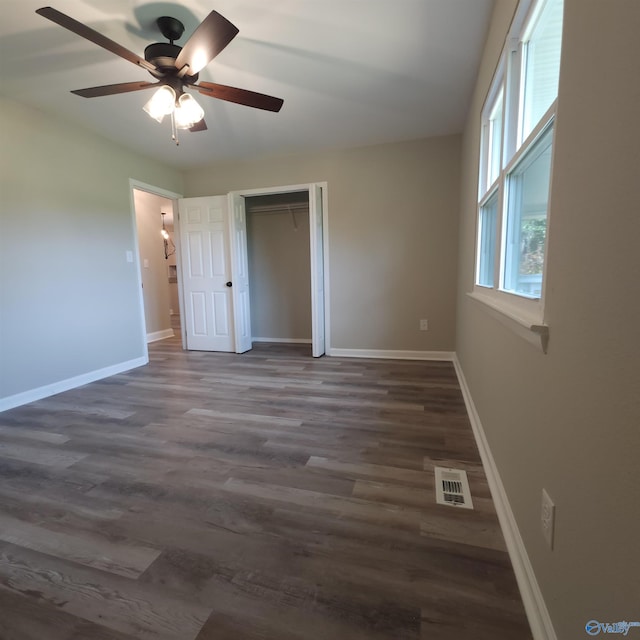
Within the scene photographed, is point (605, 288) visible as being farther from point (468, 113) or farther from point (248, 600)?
point (468, 113)

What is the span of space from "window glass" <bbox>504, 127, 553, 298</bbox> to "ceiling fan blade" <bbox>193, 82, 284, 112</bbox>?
1.51m

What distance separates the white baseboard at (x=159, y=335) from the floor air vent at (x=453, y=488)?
16.5ft

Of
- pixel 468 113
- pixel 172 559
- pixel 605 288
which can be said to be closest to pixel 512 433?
pixel 605 288

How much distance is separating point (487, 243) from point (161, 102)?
2.31 metres

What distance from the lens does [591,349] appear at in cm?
69

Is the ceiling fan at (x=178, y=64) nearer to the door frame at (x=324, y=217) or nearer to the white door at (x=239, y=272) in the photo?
the door frame at (x=324, y=217)

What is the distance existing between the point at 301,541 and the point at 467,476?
35.9 inches

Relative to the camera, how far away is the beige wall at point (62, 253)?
2.70m

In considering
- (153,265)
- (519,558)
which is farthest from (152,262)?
(519,558)

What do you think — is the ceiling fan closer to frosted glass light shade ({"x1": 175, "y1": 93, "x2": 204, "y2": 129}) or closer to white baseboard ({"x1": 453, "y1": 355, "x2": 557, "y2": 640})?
frosted glass light shade ({"x1": 175, "y1": 93, "x2": 204, "y2": 129})

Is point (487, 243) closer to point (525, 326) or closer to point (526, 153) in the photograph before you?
point (526, 153)

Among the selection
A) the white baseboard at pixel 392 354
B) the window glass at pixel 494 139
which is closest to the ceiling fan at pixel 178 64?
the window glass at pixel 494 139

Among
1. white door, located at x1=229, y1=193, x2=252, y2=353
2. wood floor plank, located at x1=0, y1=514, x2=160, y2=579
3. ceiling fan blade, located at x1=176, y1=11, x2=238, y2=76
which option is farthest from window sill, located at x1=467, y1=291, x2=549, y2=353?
white door, located at x1=229, y1=193, x2=252, y2=353

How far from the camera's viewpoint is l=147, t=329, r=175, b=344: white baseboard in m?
5.36
